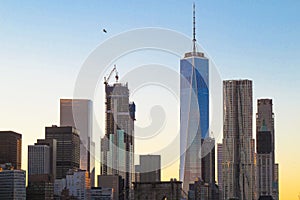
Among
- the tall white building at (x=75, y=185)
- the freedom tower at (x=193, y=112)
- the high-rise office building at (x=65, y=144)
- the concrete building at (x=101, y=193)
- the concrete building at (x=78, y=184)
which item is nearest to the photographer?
the tall white building at (x=75, y=185)

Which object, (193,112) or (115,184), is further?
(193,112)

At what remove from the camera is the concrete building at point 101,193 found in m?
78.9

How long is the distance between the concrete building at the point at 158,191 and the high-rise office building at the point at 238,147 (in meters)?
30.7

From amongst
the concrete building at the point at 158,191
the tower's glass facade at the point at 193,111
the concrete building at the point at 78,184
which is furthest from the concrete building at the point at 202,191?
the concrete building at the point at 78,184

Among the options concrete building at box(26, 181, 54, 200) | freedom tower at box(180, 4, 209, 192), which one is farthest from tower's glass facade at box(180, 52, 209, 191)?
concrete building at box(26, 181, 54, 200)

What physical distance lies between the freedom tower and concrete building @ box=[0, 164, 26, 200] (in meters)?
23.5

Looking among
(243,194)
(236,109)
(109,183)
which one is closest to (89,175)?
(109,183)

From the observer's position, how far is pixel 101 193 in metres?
81.3

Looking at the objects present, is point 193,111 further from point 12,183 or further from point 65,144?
point 12,183

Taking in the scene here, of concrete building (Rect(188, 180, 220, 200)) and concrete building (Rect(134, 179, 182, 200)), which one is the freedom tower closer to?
concrete building (Rect(188, 180, 220, 200))

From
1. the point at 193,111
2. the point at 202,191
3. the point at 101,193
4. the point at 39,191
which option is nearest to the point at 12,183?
the point at 39,191

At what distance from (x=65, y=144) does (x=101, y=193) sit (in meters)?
8.95

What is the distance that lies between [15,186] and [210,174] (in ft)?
116

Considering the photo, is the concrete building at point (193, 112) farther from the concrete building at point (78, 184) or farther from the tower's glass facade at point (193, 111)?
the concrete building at point (78, 184)
